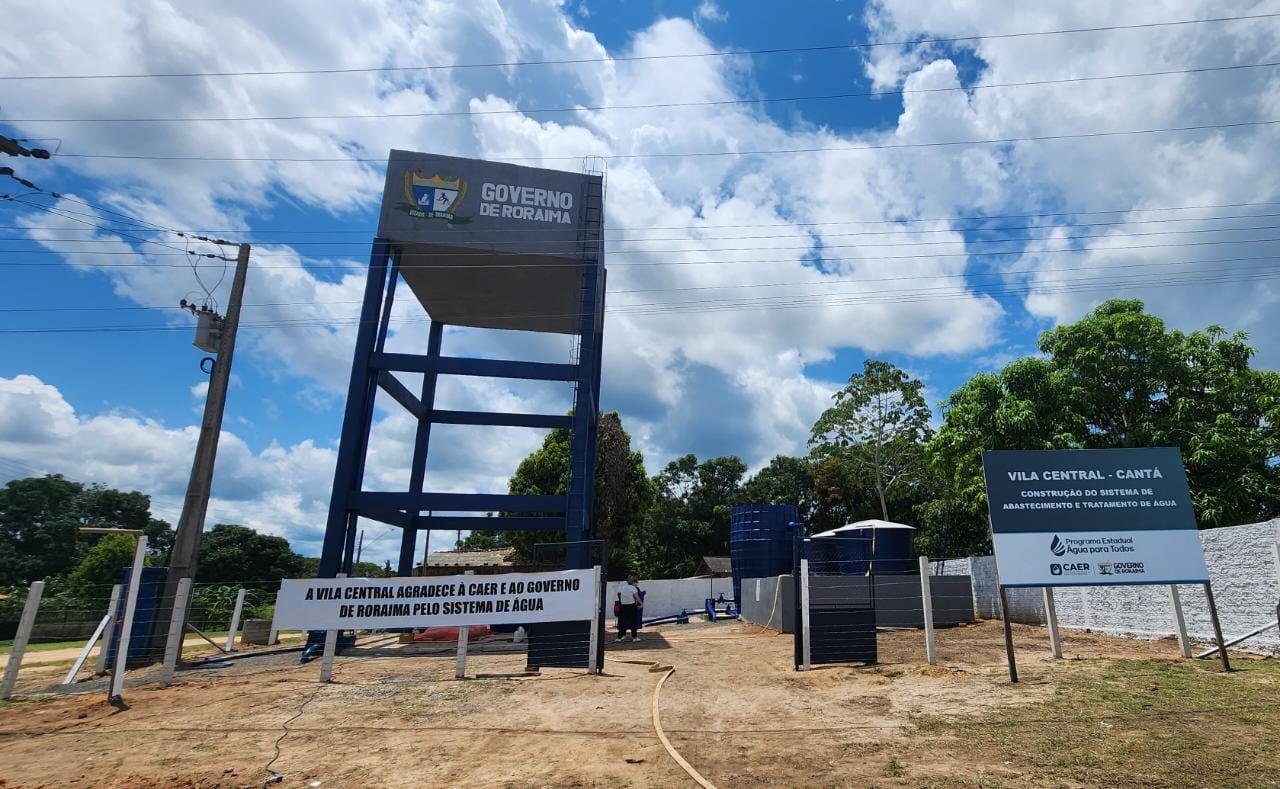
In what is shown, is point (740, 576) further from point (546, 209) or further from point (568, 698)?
point (568, 698)

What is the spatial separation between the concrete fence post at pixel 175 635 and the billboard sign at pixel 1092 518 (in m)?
12.5

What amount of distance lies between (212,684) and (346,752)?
18.9ft

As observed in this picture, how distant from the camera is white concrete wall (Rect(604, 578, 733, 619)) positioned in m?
30.4

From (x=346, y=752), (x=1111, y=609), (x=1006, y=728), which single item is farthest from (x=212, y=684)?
(x=1111, y=609)

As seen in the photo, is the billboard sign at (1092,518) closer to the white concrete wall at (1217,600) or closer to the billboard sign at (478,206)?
the white concrete wall at (1217,600)

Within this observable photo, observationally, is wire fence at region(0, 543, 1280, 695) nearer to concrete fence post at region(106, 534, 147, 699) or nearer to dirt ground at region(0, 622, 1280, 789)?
dirt ground at region(0, 622, 1280, 789)

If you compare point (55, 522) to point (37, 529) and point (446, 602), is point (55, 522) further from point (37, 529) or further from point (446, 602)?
point (446, 602)

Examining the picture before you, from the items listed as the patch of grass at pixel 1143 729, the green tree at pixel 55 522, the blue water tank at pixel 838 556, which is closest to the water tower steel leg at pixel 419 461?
the blue water tank at pixel 838 556

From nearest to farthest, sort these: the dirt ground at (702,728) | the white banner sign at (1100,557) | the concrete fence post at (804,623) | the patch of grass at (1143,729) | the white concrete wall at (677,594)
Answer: the patch of grass at (1143,729) < the dirt ground at (702,728) < the white banner sign at (1100,557) < the concrete fence post at (804,623) < the white concrete wall at (677,594)

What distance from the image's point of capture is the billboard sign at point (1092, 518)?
9.62 m

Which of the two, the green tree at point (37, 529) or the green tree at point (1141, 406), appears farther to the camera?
the green tree at point (37, 529)

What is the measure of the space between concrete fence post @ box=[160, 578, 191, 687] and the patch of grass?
1079cm

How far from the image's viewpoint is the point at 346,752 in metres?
6.45

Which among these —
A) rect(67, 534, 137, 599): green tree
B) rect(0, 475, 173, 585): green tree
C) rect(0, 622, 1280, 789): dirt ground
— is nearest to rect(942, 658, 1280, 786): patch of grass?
rect(0, 622, 1280, 789): dirt ground
